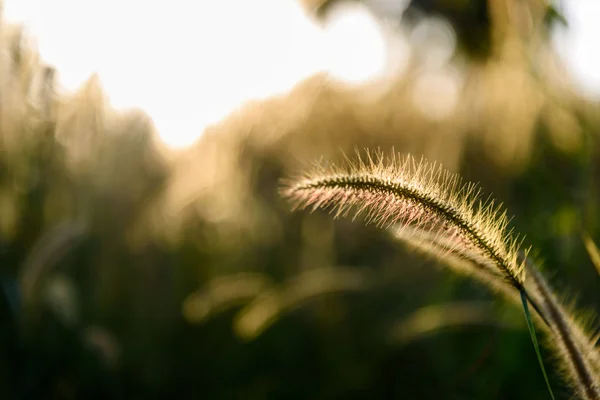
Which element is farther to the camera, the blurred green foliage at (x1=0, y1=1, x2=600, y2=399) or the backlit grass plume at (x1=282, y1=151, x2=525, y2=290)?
the blurred green foliage at (x1=0, y1=1, x2=600, y2=399)

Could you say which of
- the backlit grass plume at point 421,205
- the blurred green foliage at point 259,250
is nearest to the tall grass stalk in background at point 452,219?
the backlit grass plume at point 421,205

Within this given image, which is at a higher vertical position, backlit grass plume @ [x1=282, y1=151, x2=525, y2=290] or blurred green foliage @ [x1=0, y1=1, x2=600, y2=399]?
blurred green foliage @ [x1=0, y1=1, x2=600, y2=399]

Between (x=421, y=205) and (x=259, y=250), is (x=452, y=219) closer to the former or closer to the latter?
(x=421, y=205)

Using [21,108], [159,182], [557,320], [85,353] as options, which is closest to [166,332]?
[85,353]

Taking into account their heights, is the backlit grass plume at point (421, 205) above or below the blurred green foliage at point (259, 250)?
below

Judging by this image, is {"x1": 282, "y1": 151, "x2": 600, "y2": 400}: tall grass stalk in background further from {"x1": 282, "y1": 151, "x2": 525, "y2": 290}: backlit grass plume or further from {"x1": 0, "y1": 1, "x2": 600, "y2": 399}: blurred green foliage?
{"x1": 0, "y1": 1, "x2": 600, "y2": 399}: blurred green foliage

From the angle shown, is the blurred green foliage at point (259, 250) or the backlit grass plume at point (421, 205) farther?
the blurred green foliage at point (259, 250)

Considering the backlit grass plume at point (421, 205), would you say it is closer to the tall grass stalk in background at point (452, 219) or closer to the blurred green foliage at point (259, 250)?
the tall grass stalk in background at point (452, 219)

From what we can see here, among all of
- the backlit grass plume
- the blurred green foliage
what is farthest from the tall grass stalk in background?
the blurred green foliage

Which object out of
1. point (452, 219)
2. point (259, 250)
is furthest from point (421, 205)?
point (259, 250)
